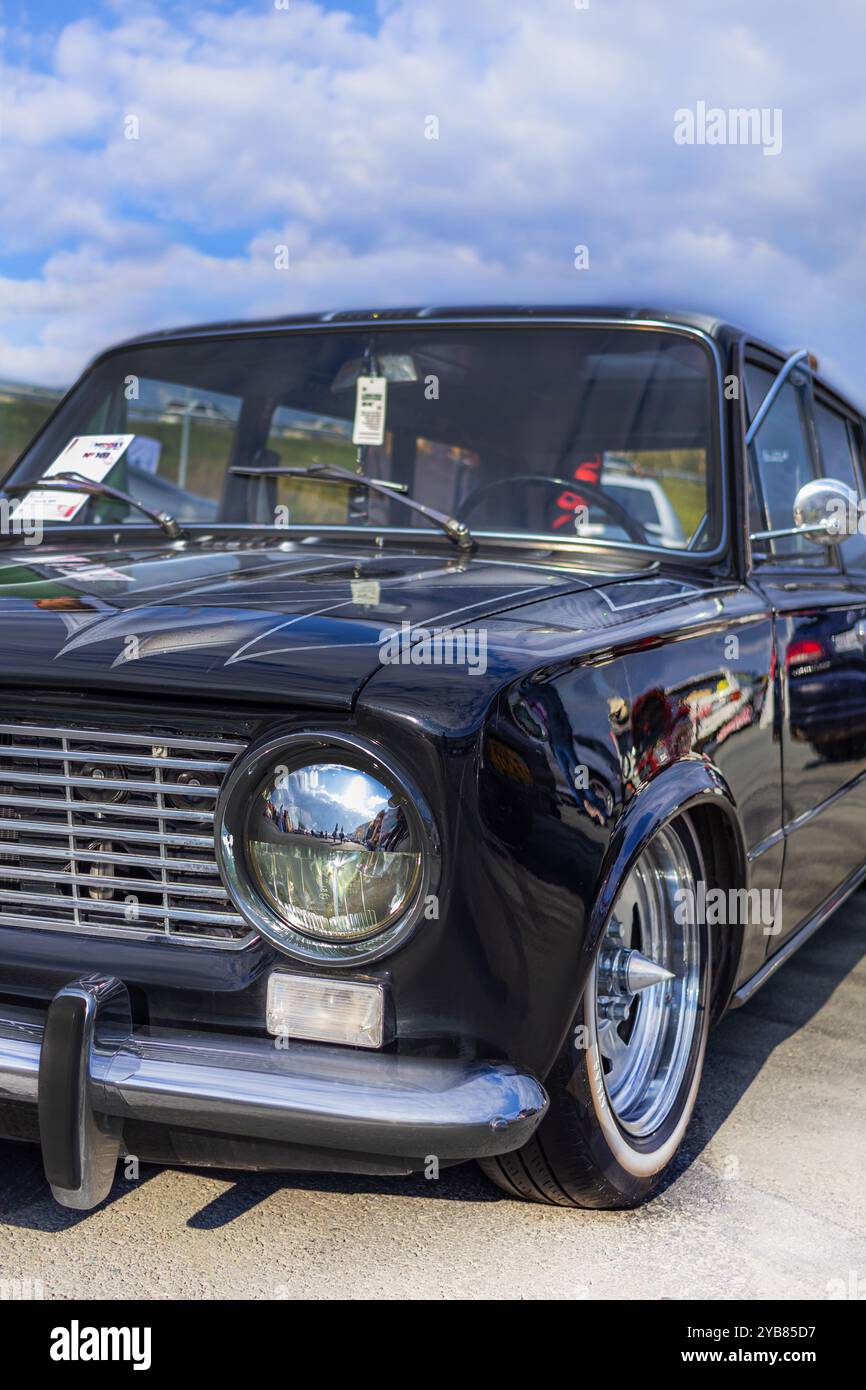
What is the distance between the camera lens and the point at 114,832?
1937mm

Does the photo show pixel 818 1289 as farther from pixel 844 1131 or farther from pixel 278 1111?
pixel 278 1111

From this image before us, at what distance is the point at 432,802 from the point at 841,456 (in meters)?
2.89

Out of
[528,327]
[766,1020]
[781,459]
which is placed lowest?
[766,1020]

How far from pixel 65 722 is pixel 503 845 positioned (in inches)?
26.3

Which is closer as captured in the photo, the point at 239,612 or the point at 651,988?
the point at 239,612

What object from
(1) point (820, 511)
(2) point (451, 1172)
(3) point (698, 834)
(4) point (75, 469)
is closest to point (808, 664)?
(1) point (820, 511)

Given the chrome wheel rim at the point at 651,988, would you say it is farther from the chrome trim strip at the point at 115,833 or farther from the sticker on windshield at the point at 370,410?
the sticker on windshield at the point at 370,410

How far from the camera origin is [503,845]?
5.91 ft

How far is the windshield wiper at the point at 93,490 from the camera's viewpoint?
3.09 m

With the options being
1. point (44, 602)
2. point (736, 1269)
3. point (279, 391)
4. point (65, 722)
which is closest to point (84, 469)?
point (279, 391)

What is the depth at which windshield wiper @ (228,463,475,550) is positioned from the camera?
290 centimetres

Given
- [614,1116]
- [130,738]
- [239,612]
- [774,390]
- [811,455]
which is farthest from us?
[811,455]

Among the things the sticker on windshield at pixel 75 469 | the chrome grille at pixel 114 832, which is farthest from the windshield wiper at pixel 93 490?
the chrome grille at pixel 114 832

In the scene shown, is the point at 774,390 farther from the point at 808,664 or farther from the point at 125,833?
the point at 125,833
